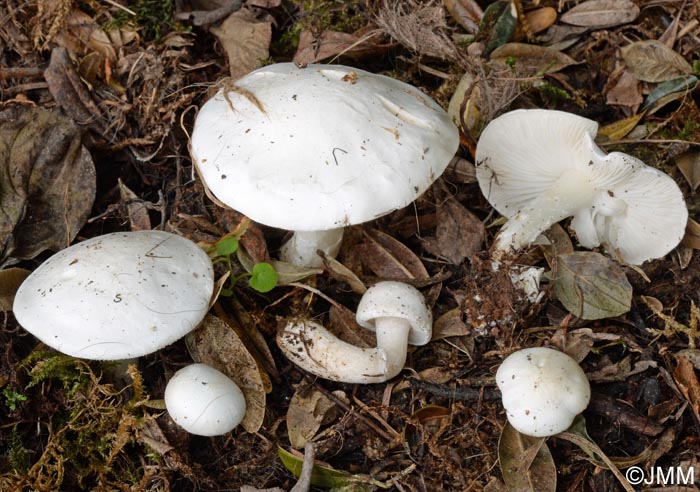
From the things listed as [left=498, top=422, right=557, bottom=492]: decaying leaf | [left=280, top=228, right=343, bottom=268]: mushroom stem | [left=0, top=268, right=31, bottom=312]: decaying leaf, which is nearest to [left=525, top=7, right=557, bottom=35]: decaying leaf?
[left=280, top=228, right=343, bottom=268]: mushroom stem

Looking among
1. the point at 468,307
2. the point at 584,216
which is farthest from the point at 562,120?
the point at 468,307

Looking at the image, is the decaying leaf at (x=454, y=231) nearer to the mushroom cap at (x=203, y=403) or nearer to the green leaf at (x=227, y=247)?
the green leaf at (x=227, y=247)

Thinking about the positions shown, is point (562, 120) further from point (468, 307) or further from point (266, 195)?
point (266, 195)

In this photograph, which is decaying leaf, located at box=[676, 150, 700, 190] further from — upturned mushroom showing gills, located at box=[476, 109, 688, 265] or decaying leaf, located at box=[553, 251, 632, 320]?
decaying leaf, located at box=[553, 251, 632, 320]

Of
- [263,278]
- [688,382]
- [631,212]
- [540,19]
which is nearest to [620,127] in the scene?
[631,212]

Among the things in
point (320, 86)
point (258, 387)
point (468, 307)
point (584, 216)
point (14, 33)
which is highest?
point (320, 86)

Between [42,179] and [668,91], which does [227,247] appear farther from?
[668,91]

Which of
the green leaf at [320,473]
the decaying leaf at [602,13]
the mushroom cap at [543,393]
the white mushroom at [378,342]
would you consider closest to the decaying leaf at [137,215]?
the white mushroom at [378,342]

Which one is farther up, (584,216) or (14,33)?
(14,33)
